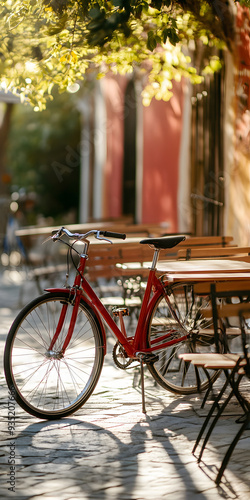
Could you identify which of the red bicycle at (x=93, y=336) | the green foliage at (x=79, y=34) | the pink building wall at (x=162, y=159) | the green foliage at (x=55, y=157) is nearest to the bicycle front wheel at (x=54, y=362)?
the red bicycle at (x=93, y=336)

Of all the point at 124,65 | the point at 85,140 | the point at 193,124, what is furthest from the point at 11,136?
the point at 124,65

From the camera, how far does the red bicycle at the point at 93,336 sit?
5.39 meters

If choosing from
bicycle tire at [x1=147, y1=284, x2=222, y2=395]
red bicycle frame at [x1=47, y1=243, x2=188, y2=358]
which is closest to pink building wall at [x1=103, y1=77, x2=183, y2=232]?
bicycle tire at [x1=147, y1=284, x2=222, y2=395]

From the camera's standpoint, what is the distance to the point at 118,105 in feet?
59.5

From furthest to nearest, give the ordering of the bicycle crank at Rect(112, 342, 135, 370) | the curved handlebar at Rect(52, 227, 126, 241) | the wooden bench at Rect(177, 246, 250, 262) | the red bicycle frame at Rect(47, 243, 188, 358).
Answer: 1. the wooden bench at Rect(177, 246, 250, 262)
2. the bicycle crank at Rect(112, 342, 135, 370)
3. the red bicycle frame at Rect(47, 243, 188, 358)
4. the curved handlebar at Rect(52, 227, 126, 241)

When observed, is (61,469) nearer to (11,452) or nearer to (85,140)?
(11,452)

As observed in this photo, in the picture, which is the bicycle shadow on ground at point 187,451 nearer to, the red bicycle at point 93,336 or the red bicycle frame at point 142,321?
the red bicycle at point 93,336

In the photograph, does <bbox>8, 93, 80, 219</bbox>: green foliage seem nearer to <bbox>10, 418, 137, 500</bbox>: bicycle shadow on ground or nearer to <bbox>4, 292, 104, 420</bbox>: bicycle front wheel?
<bbox>4, 292, 104, 420</bbox>: bicycle front wheel

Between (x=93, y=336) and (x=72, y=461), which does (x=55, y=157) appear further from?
(x=72, y=461)

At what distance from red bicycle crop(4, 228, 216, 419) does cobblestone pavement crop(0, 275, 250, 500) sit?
5.7 inches

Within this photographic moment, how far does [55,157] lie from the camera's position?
27094 millimetres

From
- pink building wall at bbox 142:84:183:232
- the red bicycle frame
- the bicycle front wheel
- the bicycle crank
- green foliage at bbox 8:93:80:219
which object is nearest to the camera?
the bicycle front wheel

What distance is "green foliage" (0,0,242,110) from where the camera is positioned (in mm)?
6207

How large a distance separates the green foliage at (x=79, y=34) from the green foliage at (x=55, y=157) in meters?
17.4
